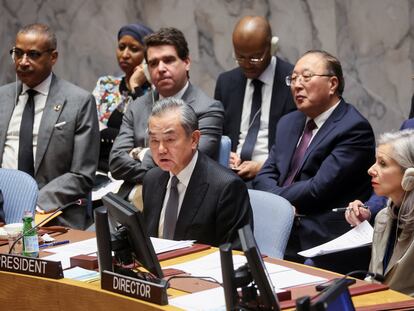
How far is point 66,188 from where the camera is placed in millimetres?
5309

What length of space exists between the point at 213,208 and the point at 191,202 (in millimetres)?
106

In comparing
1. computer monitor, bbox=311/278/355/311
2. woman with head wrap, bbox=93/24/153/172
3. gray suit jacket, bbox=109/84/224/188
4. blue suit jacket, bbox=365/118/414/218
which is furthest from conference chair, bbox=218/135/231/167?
computer monitor, bbox=311/278/355/311

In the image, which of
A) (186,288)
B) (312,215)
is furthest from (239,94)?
(186,288)

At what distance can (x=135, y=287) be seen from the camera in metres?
3.09

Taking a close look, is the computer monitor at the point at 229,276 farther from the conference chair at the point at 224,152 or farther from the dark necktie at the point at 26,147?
the dark necktie at the point at 26,147

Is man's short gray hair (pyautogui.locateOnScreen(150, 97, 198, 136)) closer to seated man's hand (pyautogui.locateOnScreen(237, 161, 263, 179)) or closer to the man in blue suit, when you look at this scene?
the man in blue suit

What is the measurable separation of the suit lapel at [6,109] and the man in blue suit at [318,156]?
4.99ft

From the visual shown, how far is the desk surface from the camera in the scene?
3.09 meters

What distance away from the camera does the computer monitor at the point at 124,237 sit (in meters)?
3.14

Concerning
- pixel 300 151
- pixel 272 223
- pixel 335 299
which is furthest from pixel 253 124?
pixel 335 299

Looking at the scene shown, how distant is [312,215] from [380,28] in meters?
1.74

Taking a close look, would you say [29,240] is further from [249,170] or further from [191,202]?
[249,170]

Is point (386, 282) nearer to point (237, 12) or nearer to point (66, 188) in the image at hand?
point (66, 188)

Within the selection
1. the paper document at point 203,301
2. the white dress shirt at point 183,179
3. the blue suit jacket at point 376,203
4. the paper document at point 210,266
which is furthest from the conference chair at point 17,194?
the paper document at point 203,301
